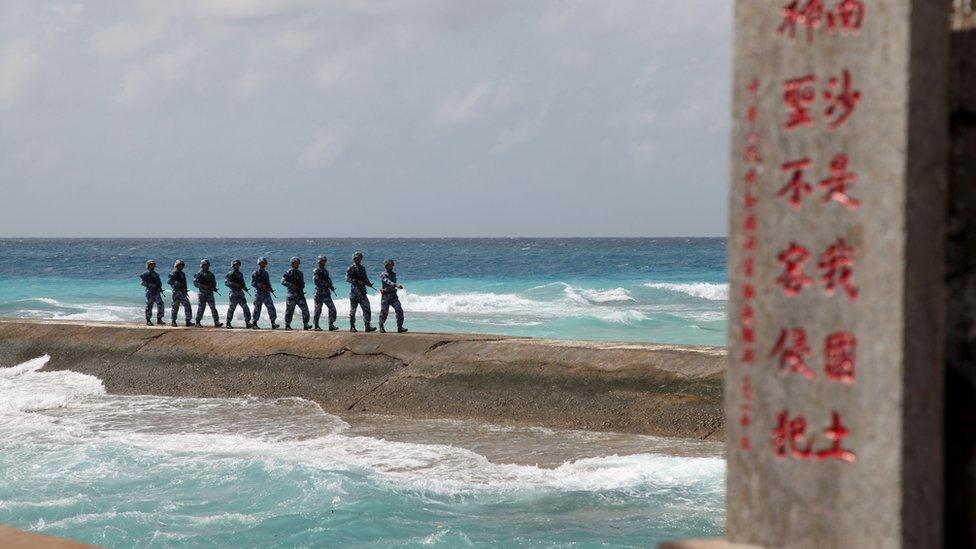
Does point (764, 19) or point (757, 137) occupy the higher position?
point (764, 19)

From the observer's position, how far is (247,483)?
10039 millimetres

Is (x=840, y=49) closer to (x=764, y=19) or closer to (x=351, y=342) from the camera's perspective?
(x=764, y=19)

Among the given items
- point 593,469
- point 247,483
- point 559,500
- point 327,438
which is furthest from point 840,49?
point 327,438

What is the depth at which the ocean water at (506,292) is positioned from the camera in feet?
95.7

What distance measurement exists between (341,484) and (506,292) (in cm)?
3408

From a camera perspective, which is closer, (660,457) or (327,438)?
(660,457)

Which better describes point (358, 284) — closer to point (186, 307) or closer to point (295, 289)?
point (295, 289)

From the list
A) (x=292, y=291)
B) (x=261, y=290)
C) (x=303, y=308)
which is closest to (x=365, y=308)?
(x=303, y=308)

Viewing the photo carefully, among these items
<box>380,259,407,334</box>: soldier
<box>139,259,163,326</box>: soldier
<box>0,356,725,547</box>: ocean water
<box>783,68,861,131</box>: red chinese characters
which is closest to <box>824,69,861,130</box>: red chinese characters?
<box>783,68,861,131</box>: red chinese characters

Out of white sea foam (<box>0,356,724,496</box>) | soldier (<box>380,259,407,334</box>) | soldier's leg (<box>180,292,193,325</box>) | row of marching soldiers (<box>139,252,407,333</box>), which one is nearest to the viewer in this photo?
white sea foam (<box>0,356,724,496</box>)

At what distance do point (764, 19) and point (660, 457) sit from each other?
298 inches

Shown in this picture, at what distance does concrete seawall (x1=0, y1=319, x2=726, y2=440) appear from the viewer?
37.3 feet

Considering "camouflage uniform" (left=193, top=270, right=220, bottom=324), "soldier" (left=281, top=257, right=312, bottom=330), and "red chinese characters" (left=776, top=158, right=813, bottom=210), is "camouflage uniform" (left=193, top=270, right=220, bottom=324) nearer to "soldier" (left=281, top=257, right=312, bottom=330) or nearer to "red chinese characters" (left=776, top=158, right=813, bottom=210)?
"soldier" (left=281, top=257, right=312, bottom=330)

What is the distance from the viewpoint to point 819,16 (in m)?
Answer: 2.99
